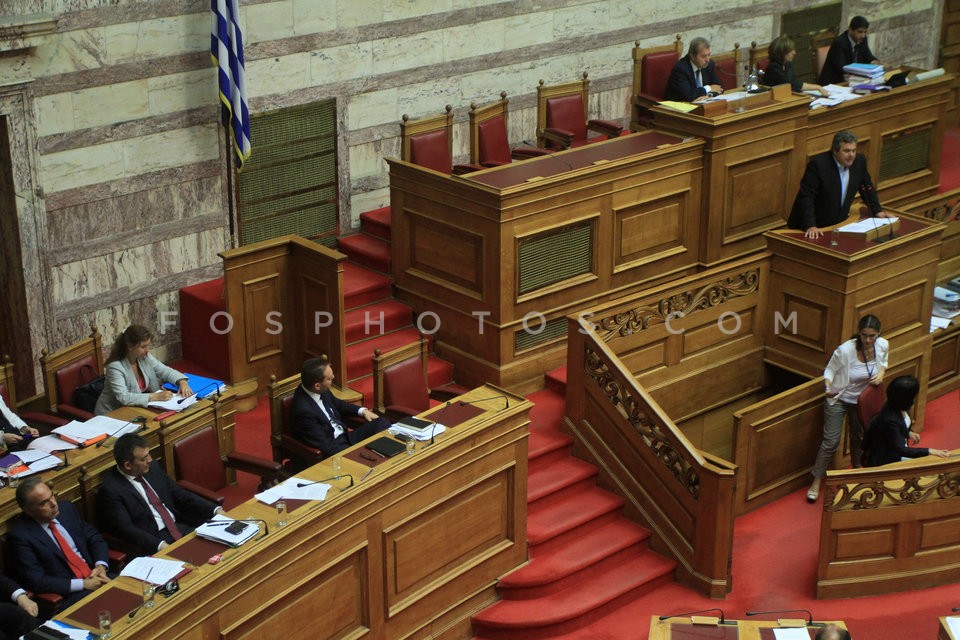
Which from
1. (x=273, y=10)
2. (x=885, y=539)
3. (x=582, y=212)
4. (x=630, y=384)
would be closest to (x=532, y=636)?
(x=630, y=384)

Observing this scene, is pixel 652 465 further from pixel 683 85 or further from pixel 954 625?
pixel 683 85

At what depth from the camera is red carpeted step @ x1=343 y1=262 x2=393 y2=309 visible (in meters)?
8.60

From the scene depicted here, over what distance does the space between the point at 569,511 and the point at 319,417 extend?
155 centimetres

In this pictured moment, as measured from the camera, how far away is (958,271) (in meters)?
10.2

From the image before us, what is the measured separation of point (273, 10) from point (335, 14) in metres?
0.48

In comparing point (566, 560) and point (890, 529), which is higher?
point (890, 529)

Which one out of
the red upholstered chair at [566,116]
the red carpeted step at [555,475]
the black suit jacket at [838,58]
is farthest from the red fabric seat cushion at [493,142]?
the black suit jacket at [838,58]

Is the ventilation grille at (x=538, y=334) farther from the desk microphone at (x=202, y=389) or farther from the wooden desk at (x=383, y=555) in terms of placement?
the desk microphone at (x=202, y=389)

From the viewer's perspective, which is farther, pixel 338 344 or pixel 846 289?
pixel 846 289

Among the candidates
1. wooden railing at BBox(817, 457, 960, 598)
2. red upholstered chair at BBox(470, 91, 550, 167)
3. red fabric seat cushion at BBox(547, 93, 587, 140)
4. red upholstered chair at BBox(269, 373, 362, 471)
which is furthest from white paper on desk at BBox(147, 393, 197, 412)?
red fabric seat cushion at BBox(547, 93, 587, 140)

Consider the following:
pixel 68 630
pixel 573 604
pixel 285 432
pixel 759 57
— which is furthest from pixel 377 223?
pixel 68 630

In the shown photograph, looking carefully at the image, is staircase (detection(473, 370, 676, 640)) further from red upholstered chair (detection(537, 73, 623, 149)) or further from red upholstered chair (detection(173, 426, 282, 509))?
red upholstered chair (detection(537, 73, 623, 149))

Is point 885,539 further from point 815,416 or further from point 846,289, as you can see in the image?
point 846,289

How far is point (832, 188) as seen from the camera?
8.81 metres
